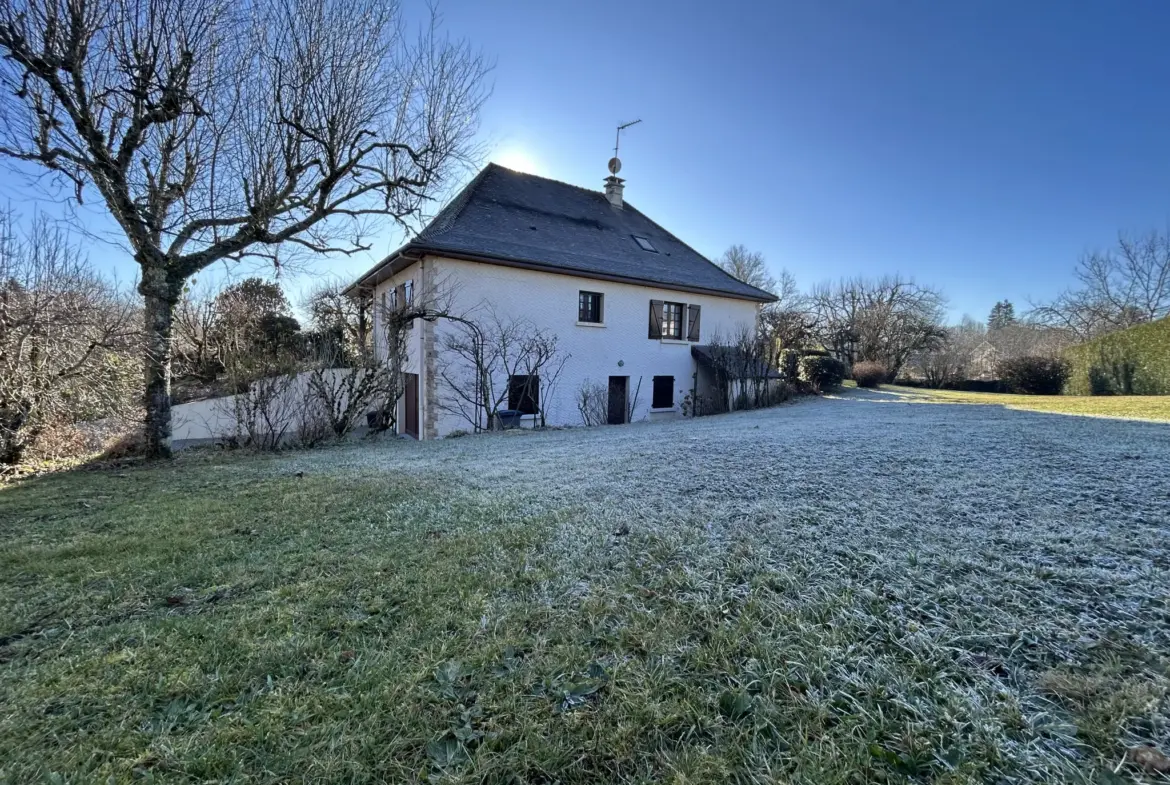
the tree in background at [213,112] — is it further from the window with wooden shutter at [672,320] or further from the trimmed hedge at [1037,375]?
the trimmed hedge at [1037,375]

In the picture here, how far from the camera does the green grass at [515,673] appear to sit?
4.32ft

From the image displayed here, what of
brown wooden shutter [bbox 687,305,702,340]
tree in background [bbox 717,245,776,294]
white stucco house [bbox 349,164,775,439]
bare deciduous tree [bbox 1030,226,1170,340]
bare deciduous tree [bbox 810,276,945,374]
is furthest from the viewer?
tree in background [bbox 717,245,776,294]

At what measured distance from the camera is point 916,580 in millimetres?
2098

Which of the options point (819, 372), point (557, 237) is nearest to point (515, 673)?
point (557, 237)

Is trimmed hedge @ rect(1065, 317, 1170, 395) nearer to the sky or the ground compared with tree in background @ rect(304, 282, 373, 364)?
nearer to the ground

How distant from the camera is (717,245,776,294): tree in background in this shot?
3183cm

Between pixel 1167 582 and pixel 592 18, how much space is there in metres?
10.3

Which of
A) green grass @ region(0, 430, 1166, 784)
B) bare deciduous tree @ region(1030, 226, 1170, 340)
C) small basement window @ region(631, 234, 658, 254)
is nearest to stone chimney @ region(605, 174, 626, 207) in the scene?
small basement window @ region(631, 234, 658, 254)

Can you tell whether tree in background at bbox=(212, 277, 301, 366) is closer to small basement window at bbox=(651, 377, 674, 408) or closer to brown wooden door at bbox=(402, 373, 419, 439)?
brown wooden door at bbox=(402, 373, 419, 439)

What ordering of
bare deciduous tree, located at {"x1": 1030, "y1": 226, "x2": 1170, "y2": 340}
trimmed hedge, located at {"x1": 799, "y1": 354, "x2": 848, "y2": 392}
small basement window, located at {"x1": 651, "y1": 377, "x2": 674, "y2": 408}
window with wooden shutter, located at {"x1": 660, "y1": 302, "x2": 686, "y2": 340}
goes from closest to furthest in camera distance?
1. small basement window, located at {"x1": 651, "y1": 377, "x2": 674, "y2": 408}
2. window with wooden shutter, located at {"x1": 660, "y1": 302, "x2": 686, "y2": 340}
3. trimmed hedge, located at {"x1": 799, "y1": 354, "x2": 848, "y2": 392}
4. bare deciduous tree, located at {"x1": 1030, "y1": 226, "x2": 1170, "y2": 340}

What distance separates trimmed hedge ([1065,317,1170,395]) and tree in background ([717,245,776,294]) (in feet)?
57.7

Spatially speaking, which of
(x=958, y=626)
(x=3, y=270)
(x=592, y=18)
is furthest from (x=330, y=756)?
(x=592, y=18)

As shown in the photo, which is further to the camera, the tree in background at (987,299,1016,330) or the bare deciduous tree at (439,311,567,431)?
the tree in background at (987,299,1016,330)

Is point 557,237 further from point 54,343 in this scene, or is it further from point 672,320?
point 54,343
